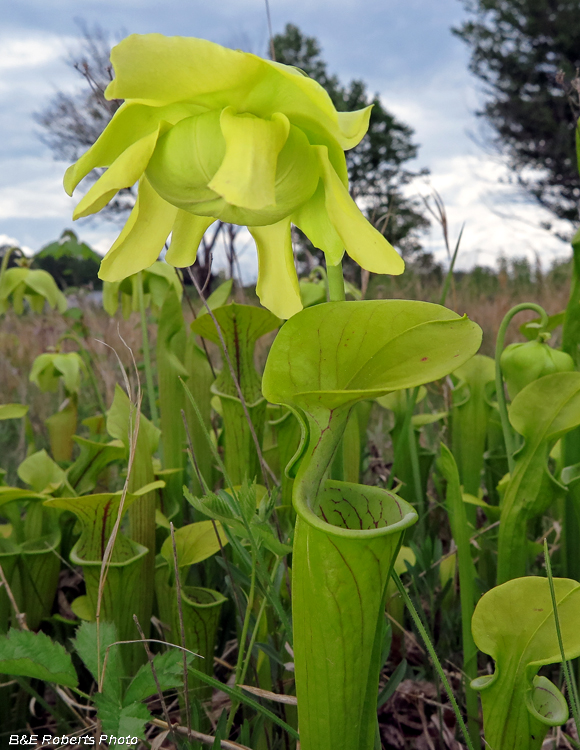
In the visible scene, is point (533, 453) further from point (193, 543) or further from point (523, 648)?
point (193, 543)

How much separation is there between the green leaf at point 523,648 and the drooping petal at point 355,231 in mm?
336

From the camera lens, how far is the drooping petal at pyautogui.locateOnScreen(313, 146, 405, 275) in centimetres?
43

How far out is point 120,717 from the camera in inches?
21.2

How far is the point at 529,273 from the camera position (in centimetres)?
720

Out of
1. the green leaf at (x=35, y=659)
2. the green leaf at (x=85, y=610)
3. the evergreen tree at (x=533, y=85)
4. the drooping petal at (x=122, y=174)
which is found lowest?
the green leaf at (x=85, y=610)

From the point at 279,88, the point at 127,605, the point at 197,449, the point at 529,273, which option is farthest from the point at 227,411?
the point at 529,273

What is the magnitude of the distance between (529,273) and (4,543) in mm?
7418

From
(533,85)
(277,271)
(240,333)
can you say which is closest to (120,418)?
(240,333)

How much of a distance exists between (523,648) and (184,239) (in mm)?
539

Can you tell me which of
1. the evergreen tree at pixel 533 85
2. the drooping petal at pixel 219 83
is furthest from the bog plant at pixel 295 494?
the evergreen tree at pixel 533 85

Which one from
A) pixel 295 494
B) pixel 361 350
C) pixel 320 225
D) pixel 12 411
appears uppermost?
pixel 320 225

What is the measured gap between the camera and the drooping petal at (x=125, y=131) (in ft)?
1.48

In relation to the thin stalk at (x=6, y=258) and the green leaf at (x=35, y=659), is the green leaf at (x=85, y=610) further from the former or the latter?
the thin stalk at (x=6, y=258)

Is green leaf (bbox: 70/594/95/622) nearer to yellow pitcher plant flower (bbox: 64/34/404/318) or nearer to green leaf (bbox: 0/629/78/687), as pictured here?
green leaf (bbox: 0/629/78/687)
